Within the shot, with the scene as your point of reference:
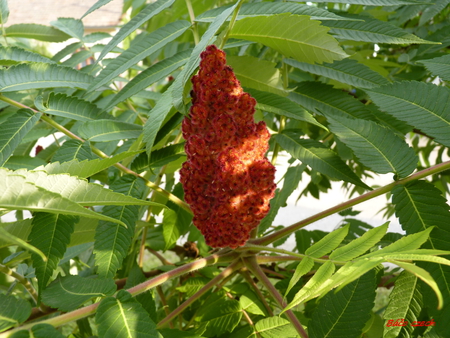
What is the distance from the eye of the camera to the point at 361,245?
0.85 metres

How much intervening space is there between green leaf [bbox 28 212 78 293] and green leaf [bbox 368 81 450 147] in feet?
2.30

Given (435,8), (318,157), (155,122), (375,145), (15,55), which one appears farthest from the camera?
(435,8)

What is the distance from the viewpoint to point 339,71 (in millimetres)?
1194

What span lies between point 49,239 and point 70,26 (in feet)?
3.57

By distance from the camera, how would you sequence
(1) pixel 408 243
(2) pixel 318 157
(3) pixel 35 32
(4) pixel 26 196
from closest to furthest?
1. (4) pixel 26 196
2. (1) pixel 408 243
3. (2) pixel 318 157
4. (3) pixel 35 32

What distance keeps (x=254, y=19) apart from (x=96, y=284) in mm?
636

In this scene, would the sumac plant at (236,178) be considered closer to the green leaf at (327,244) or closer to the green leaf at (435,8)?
the green leaf at (327,244)

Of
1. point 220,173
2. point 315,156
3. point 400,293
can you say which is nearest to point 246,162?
point 220,173

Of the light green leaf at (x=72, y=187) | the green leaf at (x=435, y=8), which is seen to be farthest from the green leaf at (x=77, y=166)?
the green leaf at (x=435, y=8)

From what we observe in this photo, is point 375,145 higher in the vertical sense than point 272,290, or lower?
higher

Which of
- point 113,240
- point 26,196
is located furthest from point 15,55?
point 26,196

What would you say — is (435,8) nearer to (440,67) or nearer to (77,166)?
(440,67)

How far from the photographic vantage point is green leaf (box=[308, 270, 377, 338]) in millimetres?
877

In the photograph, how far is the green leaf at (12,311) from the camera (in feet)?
2.61
